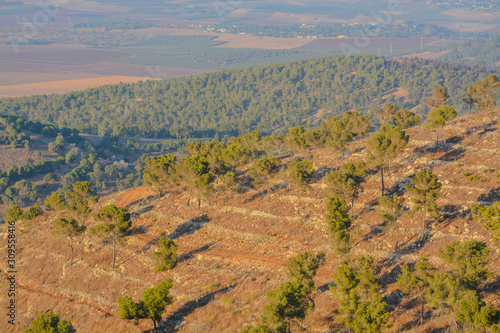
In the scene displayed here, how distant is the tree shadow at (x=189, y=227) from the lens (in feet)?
215

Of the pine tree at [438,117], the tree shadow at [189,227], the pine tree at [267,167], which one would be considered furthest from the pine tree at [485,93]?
the tree shadow at [189,227]

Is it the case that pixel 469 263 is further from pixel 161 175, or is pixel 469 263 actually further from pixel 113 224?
pixel 161 175

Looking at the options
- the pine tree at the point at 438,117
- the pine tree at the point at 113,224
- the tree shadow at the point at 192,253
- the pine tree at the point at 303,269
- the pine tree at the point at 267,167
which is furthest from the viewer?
the pine tree at the point at 438,117

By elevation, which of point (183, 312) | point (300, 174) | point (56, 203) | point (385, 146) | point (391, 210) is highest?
point (385, 146)

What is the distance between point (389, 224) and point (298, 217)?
13807 mm

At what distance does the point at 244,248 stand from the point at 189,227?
1250 cm

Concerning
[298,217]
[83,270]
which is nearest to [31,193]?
[83,270]

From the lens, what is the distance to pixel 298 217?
62.5 m

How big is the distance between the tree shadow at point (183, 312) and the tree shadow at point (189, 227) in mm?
17370

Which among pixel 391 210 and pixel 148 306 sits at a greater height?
pixel 391 210

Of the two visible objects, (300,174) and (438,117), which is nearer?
(300,174)

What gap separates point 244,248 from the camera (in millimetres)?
58625

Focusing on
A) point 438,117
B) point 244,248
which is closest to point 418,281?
point 244,248

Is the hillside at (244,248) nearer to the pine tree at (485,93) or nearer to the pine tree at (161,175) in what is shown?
the pine tree at (161,175)
